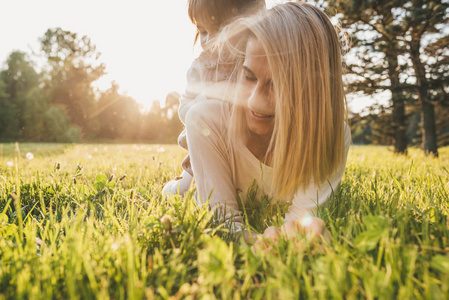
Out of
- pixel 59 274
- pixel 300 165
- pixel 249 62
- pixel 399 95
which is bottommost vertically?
pixel 59 274

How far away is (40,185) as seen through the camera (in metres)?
1.85

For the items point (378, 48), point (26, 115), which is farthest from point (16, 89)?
point (378, 48)

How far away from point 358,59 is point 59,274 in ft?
27.6

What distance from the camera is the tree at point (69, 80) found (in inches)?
1266

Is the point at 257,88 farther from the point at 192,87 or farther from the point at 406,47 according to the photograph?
the point at 406,47

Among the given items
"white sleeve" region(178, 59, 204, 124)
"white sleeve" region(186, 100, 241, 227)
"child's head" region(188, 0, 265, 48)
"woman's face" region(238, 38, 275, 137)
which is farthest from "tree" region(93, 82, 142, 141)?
"woman's face" region(238, 38, 275, 137)

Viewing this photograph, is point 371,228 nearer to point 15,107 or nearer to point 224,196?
point 224,196

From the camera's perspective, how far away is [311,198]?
149cm

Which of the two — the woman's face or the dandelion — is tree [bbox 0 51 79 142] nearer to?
the woman's face

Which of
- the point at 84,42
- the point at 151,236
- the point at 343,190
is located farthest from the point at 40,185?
the point at 84,42

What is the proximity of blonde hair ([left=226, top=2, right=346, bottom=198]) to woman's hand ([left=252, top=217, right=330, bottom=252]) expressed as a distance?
15.8 inches

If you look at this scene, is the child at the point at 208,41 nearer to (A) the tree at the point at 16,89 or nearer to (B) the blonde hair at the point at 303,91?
(B) the blonde hair at the point at 303,91

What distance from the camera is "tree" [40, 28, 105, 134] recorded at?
32.2 m

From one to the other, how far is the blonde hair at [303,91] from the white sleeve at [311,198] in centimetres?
4
